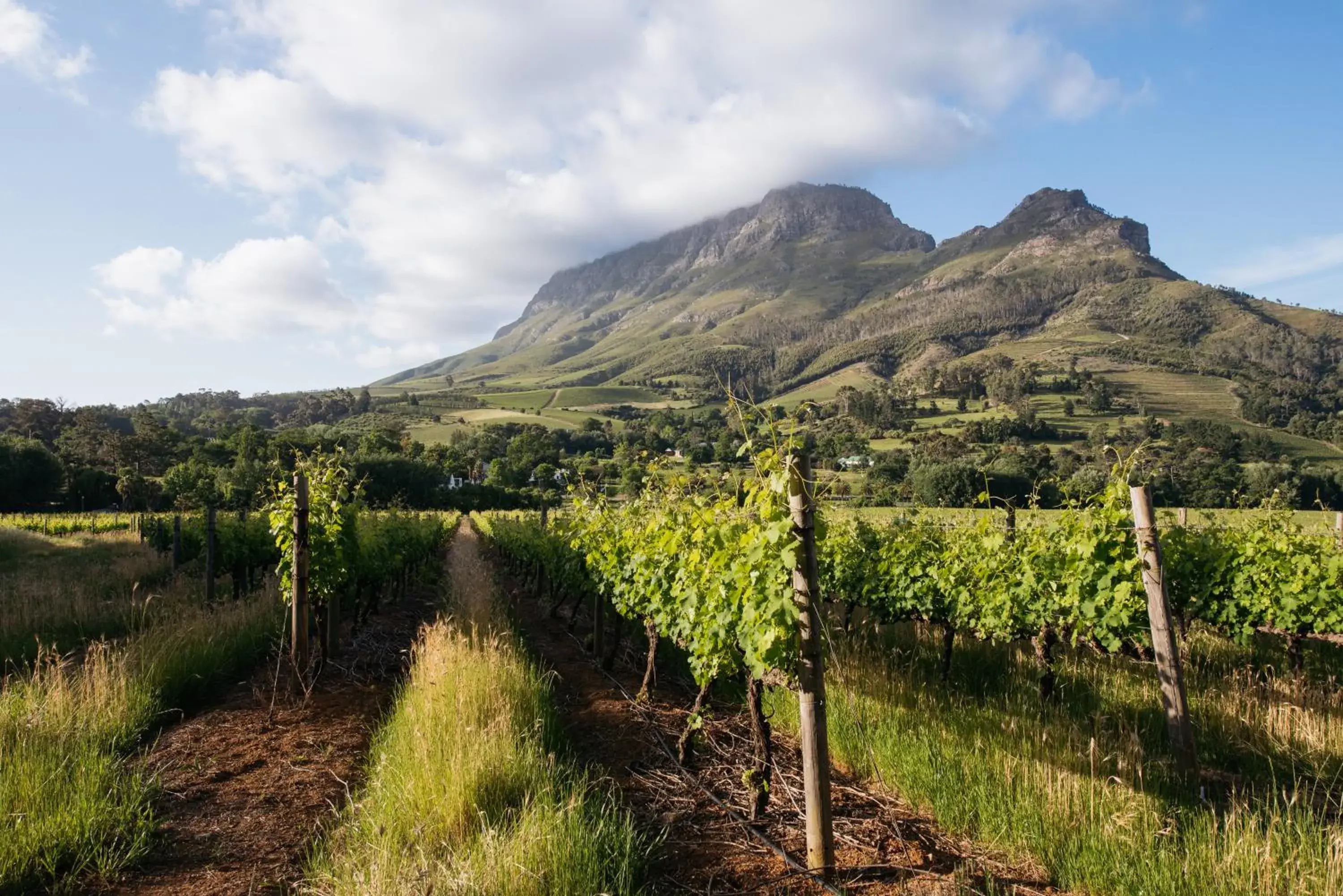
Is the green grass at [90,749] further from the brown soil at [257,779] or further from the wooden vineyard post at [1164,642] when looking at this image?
the wooden vineyard post at [1164,642]

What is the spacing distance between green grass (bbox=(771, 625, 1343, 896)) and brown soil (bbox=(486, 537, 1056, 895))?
0.25 metres

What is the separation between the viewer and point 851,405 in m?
101

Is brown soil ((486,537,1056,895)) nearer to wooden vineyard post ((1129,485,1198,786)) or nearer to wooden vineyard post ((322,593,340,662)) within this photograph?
wooden vineyard post ((1129,485,1198,786))

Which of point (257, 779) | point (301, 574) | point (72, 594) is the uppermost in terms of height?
point (301, 574)

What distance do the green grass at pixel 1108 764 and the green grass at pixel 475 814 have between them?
1848mm

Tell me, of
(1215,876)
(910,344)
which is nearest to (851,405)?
(910,344)

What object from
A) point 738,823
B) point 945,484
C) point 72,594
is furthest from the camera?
point 945,484

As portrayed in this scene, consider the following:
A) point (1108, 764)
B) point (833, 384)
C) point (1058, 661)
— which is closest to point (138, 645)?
point (1108, 764)

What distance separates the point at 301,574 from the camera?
713 centimetres

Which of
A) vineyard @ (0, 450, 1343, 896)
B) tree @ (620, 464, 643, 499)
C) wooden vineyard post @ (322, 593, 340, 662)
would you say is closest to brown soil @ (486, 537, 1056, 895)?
vineyard @ (0, 450, 1343, 896)

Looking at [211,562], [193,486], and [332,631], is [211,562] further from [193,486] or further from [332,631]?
[193,486]

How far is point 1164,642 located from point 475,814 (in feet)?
16.2

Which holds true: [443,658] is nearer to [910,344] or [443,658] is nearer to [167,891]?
[167,891]

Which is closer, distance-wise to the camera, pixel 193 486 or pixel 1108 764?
pixel 1108 764
